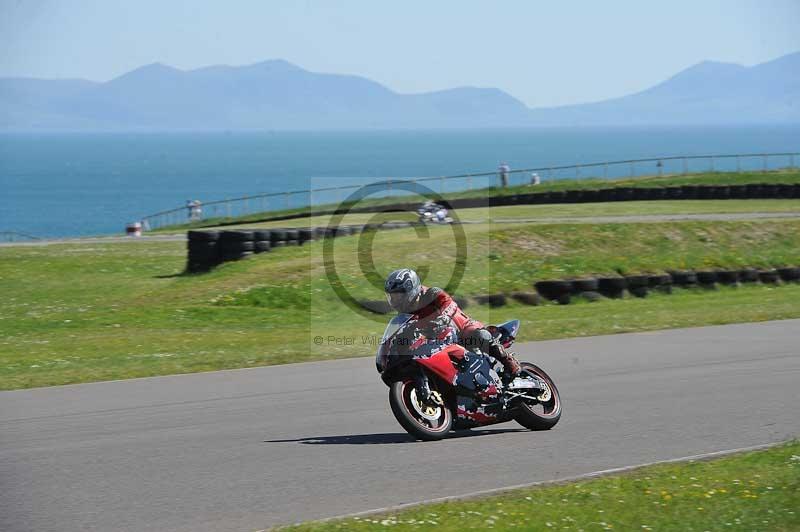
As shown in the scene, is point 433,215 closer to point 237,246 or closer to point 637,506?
point 237,246

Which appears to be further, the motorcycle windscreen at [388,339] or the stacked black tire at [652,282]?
the stacked black tire at [652,282]

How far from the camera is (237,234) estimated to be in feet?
87.5

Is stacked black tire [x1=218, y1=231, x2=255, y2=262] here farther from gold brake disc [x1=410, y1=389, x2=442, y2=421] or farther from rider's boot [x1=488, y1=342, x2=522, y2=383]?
gold brake disc [x1=410, y1=389, x2=442, y2=421]

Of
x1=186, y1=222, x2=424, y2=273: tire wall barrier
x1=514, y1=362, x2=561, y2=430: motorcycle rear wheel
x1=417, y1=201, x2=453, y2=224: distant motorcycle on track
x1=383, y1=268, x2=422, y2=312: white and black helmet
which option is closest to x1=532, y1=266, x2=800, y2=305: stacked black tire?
x1=186, y1=222, x2=424, y2=273: tire wall barrier

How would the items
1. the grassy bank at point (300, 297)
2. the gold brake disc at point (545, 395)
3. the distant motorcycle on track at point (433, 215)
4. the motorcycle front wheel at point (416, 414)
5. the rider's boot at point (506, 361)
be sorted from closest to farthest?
the motorcycle front wheel at point (416, 414), the rider's boot at point (506, 361), the gold brake disc at point (545, 395), the grassy bank at point (300, 297), the distant motorcycle on track at point (433, 215)

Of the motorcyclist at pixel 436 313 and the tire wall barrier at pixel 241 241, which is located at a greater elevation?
the motorcyclist at pixel 436 313

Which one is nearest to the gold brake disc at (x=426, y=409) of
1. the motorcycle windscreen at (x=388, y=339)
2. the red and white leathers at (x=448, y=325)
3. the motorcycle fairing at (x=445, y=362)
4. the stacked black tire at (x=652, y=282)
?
the motorcycle fairing at (x=445, y=362)

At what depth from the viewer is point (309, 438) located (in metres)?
9.95

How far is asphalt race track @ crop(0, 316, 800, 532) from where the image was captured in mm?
7676

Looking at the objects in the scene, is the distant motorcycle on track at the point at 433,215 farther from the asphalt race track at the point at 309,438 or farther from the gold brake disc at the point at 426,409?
the gold brake disc at the point at 426,409

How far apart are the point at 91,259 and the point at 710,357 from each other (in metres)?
20.5

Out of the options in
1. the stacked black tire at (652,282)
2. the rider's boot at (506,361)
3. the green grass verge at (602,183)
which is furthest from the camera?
the green grass verge at (602,183)

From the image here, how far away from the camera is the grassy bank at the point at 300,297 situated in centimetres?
1652

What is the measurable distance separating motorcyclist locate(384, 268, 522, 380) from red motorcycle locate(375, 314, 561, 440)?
8 cm
